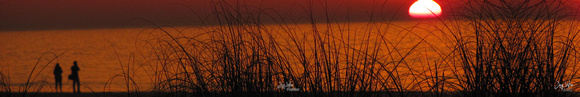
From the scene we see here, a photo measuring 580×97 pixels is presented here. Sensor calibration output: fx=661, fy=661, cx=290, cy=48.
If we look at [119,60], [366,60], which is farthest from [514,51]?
[119,60]

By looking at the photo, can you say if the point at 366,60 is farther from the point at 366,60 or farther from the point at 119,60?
the point at 119,60

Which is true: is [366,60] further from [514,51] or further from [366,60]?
[514,51]

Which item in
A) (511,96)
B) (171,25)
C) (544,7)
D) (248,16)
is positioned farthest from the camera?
(171,25)

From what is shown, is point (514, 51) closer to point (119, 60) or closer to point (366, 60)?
point (366, 60)

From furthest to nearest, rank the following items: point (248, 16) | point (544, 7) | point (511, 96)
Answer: point (544, 7)
point (248, 16)
point (511, 96)

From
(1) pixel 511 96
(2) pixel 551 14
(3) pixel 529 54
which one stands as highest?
(2) pixel 551 14

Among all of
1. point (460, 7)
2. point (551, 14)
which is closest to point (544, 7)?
point (551, 14)

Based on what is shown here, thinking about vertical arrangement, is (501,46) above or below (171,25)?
below

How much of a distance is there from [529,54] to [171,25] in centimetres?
168

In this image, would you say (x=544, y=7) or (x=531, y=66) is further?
(x=544, y=7)

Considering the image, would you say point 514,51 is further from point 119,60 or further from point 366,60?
point 119,60

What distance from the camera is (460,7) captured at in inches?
123

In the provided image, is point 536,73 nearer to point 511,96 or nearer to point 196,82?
point 511,96

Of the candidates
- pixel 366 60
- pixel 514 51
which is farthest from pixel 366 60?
pixel 514 51
